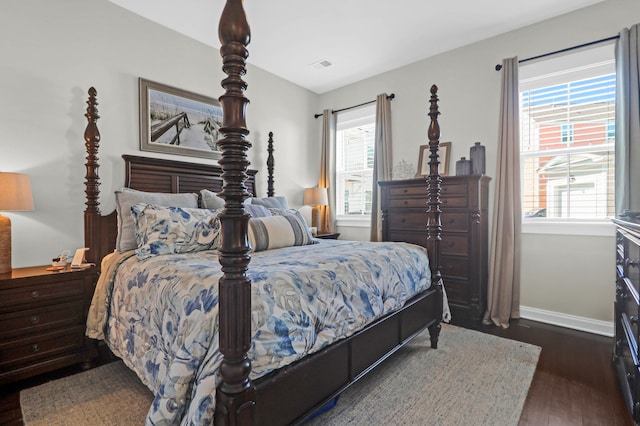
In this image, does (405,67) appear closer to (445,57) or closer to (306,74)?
(445,57)

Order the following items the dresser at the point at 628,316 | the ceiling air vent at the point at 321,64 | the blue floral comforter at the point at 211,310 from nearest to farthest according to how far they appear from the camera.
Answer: the blue floral comforter at the point at 211,310
the dresser at the point at 628,316
the ceiling air vent at the point at 321,64

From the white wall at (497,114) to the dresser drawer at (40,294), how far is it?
11.2 feet

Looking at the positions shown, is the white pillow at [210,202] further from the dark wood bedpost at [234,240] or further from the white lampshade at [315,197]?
the dark wood bedpost at [234,240]

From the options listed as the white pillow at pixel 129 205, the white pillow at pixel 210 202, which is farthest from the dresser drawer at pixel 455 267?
the white pillow at pixel 129 205

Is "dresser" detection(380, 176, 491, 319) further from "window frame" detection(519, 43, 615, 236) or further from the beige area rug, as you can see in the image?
the beige area rug

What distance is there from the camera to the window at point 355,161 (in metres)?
4.45

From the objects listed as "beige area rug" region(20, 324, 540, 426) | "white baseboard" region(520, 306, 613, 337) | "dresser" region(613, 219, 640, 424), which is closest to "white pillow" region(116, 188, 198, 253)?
"beige area rug" region(20, 324, 540, 426)

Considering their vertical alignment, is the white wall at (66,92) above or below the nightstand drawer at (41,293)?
above

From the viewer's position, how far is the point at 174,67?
3.22m

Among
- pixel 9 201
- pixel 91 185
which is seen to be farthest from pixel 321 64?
pixel 9 201

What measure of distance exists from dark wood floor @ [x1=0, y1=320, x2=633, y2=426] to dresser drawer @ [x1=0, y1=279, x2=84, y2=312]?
0.49 metres

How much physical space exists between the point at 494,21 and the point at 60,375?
177 inches

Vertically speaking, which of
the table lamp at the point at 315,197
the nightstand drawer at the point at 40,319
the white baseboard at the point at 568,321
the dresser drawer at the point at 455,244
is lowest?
the white baseboard at the point at 568,321

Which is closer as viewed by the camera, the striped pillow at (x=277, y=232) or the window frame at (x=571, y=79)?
the striped pillow at (x=277, y=232)
